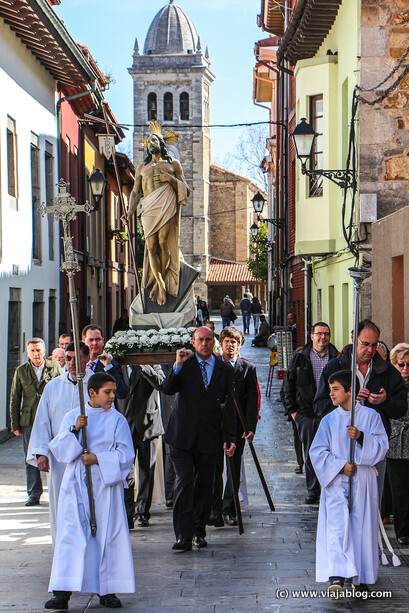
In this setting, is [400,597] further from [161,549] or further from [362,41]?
[362,41]

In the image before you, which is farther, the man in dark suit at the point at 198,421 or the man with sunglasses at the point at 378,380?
the man in dark suit at the point at 198,421

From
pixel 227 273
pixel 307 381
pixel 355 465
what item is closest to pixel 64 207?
pixel 355 465

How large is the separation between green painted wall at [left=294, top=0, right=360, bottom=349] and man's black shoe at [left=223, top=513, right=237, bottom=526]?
727 cm

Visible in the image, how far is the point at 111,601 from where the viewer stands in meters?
6.99

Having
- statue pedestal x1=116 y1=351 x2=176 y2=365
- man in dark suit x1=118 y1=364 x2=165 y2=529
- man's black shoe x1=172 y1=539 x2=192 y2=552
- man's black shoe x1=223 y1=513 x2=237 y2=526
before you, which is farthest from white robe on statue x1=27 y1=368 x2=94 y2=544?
statue pedestal x1=116 y1=351 x2=176 y2=365

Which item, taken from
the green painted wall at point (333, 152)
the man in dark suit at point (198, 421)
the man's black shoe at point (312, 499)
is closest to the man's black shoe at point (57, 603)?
the man in dark suit at point (198, 421)

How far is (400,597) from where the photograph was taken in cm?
706

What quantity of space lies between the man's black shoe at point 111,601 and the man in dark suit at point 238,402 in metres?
2.93

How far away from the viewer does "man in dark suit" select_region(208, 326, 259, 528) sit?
9.95 m

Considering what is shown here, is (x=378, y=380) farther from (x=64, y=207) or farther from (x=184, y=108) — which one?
(x=184, y=108)

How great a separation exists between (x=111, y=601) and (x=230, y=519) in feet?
10.3

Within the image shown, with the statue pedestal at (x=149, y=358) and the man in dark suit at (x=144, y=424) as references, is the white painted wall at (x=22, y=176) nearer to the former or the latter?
the statue pedestal at (x=149, y=358)

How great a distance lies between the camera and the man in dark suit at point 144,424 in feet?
33.2

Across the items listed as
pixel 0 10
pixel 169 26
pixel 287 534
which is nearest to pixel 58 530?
pixel 287 534
